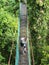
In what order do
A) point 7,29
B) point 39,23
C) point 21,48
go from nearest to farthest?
point 21,48
point 39,23
point 7,29

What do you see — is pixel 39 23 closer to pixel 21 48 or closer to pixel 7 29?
pixel 7 29

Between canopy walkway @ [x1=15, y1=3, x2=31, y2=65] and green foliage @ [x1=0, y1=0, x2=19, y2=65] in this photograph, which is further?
green foliage @ [x1=0, y1=0, x2=19, y2=65]

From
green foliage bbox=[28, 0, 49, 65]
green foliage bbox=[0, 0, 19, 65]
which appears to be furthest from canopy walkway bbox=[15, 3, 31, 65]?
green foliage bbox=[0, 0, 19, 65]

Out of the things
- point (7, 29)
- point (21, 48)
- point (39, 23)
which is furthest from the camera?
point (7, 29)

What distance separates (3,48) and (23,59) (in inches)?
168

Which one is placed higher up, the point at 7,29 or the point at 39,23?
the point at 39,23

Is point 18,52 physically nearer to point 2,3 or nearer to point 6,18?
point 6,18

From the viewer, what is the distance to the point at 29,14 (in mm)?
8234

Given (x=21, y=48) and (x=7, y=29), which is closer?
(x=21, y=48)

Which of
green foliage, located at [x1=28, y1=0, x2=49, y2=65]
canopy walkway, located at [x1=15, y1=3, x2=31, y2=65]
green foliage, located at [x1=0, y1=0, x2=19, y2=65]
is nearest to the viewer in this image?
canopy walkway, located at [x1=15, y1=3, x2=31, y2=65]

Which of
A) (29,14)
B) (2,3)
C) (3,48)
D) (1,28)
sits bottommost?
(3,48)

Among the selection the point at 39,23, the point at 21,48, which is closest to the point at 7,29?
the point at 39,23

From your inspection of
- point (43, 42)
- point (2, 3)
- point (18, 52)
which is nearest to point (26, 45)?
point (18, 52)

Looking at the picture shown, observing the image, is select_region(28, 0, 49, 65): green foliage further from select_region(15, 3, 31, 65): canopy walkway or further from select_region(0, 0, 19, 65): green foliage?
select_region(15, 3, 31, 65): canopy walkway
